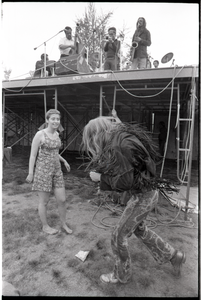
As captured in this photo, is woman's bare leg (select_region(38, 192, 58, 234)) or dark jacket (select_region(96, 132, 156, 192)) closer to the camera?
dark jacket (select_region(96, 132, 156, 192))

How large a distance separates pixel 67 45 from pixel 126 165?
19.6 ft

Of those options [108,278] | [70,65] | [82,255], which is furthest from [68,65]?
[108,278]

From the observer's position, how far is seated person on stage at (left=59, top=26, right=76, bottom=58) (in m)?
6.62

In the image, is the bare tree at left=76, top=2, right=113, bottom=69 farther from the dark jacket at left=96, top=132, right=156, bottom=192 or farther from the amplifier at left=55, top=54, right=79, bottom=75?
the dark jacket at left=96, top=132, right=156, bottom=192

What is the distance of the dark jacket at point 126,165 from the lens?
1722 millimetres

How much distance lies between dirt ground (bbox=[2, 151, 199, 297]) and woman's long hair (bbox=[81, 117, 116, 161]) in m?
1.23

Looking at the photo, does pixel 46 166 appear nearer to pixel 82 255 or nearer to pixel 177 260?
pixel 82 255

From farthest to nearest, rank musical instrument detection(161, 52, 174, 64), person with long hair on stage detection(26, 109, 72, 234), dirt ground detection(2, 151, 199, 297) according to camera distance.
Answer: musical instrument detection(161, 52, 174, 64)
person with long hair on stage detection(26, 109, 72, 234)
dirt ground detection(2, 151, 199, 297)

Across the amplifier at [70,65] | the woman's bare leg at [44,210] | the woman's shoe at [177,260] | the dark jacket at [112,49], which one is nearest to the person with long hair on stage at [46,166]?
the woman's bare leg at [44,210]

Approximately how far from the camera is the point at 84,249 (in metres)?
2.77

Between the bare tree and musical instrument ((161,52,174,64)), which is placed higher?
the bare tree

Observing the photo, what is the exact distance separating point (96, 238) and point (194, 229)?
1492 millimetres

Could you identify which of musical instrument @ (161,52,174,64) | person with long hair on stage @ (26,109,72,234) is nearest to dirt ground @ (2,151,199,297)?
person with long hair on stage @ (26,109,72,234)

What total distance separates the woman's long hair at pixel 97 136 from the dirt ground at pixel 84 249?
1.23 meters
